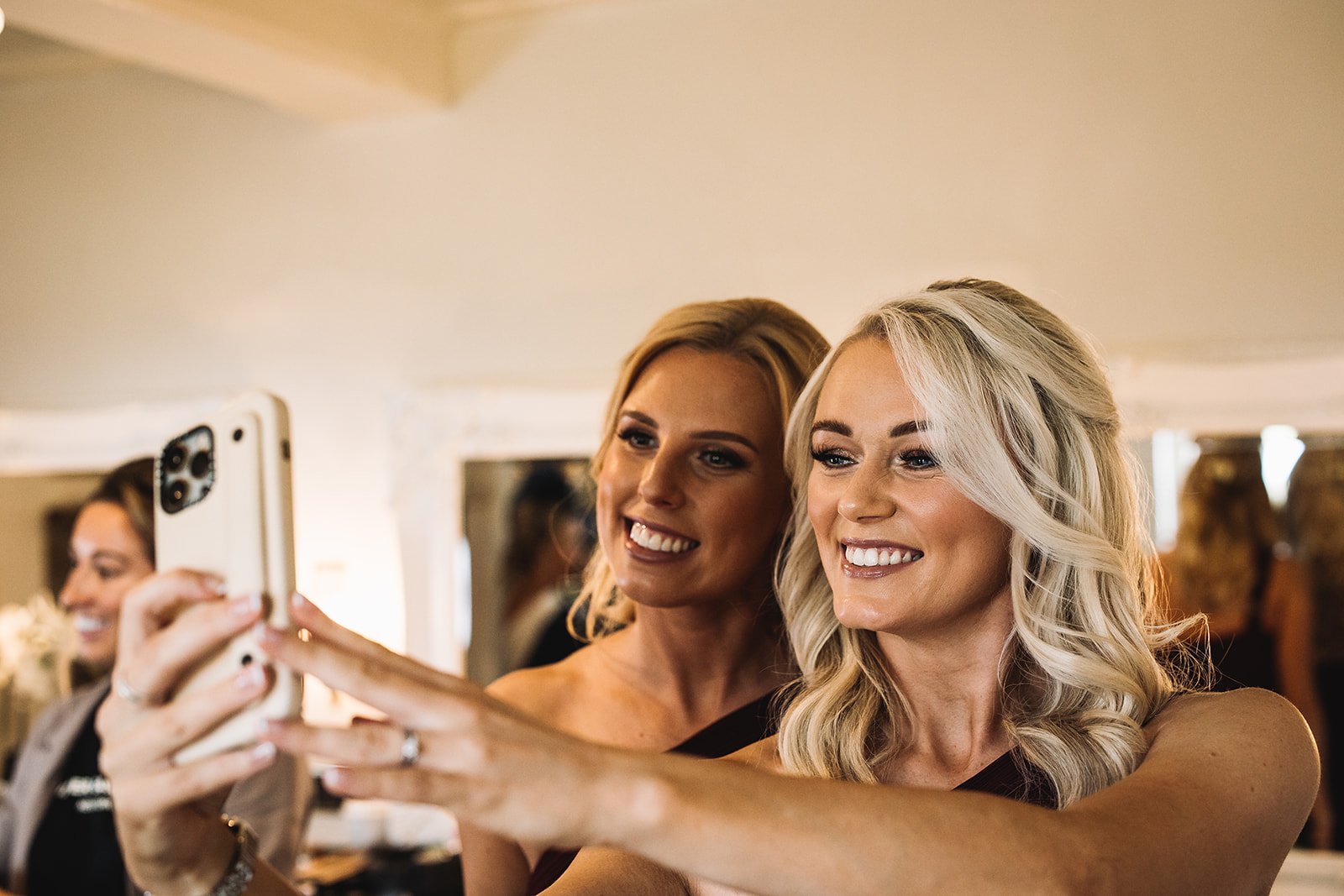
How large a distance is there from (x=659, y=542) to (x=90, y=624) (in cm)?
178

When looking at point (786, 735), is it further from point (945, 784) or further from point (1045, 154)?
point (1045, 154)

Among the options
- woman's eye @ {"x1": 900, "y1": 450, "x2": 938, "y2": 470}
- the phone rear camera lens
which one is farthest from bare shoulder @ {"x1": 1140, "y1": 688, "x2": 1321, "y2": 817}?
the phone rear camera lens

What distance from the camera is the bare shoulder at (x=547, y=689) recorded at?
7.41 ft

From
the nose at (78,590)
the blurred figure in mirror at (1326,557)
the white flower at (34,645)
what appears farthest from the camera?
the white flower at (34,645)

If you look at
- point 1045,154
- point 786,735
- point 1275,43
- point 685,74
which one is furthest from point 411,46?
point 786,735

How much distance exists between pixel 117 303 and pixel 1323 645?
15.8ft

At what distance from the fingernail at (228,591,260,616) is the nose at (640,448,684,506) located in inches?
41.9

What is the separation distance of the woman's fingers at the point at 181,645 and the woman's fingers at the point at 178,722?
3 centimetres

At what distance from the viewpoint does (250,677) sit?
3.40 ft

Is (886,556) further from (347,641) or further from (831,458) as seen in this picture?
(347,641)

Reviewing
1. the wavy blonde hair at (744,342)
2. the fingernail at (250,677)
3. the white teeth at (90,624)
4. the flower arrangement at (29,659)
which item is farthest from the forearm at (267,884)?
the flower arrangement at (29,659)

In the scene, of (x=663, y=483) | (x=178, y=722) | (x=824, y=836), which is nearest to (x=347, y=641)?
(x=178, y=722)

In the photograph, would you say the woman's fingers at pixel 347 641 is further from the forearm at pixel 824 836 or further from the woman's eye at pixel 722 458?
the woman's eye at pixel 722 458

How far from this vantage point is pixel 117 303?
17.5 ft
